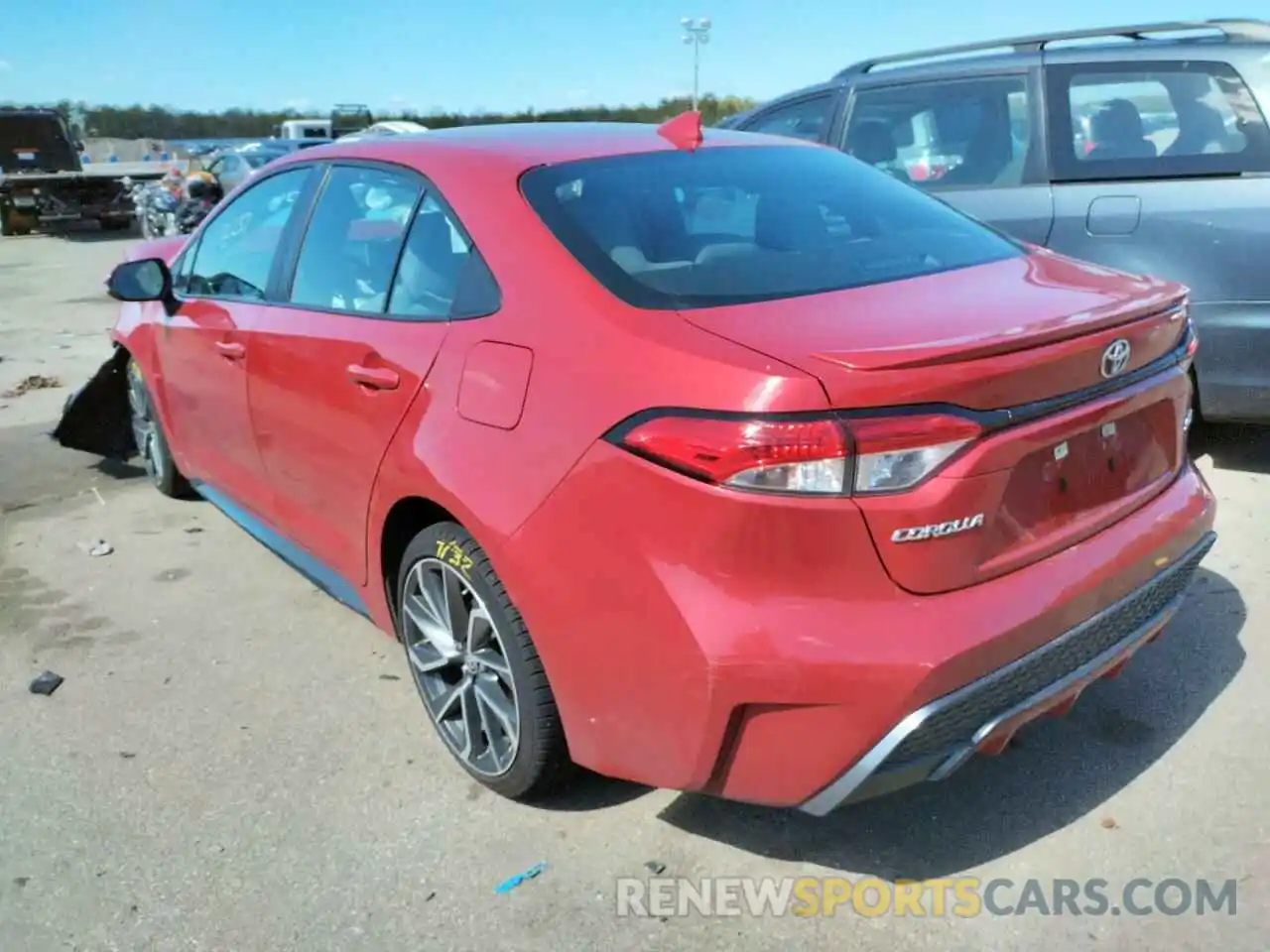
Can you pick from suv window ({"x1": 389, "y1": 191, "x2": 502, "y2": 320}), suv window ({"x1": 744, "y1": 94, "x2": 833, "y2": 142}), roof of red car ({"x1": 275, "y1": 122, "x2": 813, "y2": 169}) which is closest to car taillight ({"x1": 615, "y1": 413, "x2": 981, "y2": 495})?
suv window ({"x1": 389, "y1": 191, "x2": 502, "y2": 320})

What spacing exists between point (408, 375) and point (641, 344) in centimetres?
80

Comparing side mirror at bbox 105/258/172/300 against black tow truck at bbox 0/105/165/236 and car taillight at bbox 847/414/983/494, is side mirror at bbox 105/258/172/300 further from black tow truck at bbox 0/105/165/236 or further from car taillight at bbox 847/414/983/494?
black tow truck at bbox 0/105/165/236

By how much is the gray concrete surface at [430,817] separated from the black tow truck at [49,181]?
17939 mm

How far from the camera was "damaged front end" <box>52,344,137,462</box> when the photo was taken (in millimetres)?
5578

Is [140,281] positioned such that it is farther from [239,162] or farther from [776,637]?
[239,162]

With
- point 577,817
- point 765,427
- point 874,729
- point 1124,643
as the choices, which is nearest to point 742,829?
point 577,817

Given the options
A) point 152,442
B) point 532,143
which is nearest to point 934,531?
point 532,143

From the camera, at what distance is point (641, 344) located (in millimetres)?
2232

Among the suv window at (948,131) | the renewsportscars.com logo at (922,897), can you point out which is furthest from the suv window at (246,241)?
the suv window at (948,131)

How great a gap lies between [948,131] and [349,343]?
144 inches

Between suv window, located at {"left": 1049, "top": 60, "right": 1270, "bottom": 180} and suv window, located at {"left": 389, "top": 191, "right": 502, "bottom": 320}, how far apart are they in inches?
130

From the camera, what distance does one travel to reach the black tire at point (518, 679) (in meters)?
2.53

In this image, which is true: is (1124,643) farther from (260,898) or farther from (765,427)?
(260,898)

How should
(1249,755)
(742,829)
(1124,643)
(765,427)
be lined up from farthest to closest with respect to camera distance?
(1249,755)
(742,829)
(1124,643)
(765,427)
